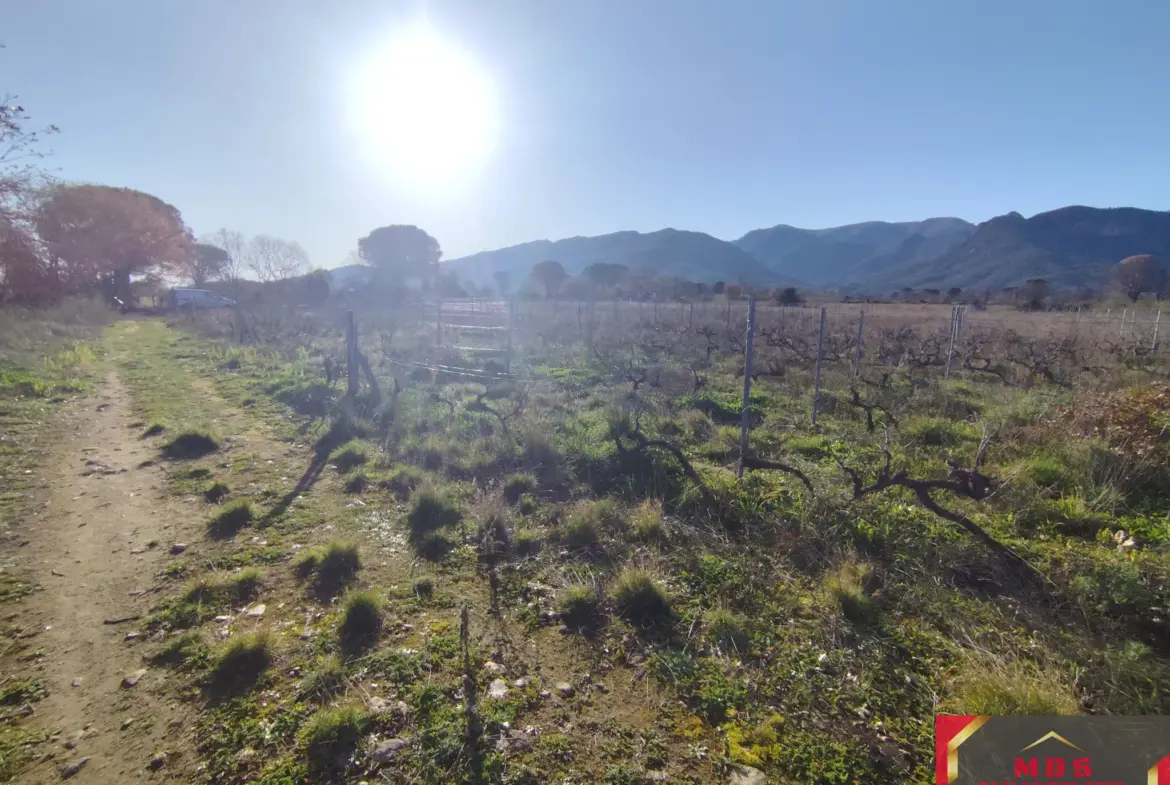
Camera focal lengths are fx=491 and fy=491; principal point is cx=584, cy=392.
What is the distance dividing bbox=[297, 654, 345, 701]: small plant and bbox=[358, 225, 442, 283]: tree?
82.0m

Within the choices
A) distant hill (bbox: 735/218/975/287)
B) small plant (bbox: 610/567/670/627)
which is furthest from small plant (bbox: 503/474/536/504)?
distant hill (bbox: 735/218/975/287)

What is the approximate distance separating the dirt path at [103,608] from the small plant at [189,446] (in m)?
0.26

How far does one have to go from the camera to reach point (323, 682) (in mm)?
3008

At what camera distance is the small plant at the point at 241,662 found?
3.05 meters

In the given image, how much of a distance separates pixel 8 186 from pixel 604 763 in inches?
837

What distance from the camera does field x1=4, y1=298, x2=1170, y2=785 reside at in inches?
103

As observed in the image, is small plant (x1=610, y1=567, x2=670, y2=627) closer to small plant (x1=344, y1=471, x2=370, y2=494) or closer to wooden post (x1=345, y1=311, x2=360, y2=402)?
small plant (x1=344, y1=471, x2=370, y2=494)

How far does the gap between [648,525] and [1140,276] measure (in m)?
76.5

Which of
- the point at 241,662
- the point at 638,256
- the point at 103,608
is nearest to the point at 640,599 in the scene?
the point at 241,662

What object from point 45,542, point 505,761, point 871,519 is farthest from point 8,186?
point 871,519

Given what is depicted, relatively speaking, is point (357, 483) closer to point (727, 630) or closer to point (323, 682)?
point (323, 682)

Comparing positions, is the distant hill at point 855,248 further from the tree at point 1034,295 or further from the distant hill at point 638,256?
the tree at point 1034,295

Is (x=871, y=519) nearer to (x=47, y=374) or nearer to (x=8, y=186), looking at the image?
(x=47, y=374)

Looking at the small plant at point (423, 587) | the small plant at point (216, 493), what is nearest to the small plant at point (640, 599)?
the small plant at point (423, 587)
